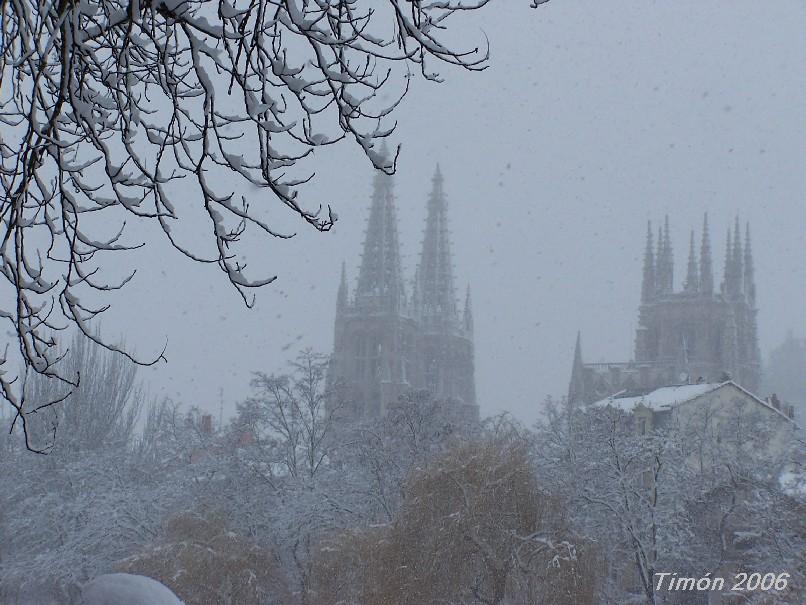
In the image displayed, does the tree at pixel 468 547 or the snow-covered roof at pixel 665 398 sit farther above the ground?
the snow-covered roof at pixel 665 398

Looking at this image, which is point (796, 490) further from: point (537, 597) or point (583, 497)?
point (537, 597)

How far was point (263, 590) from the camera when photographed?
73.7 ft

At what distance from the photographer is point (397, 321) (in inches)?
2913

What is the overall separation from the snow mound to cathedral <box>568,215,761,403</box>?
6184 centimetres

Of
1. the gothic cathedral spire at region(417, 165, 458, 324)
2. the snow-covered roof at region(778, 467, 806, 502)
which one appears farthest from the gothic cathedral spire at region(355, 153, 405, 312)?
the snow-covered roof at region(778, 467, 806, 502)

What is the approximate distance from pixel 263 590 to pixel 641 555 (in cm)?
821

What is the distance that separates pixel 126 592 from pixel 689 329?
68.7m

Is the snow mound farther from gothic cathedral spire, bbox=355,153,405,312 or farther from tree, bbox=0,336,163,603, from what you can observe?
gothic cathedral spire, bbox=355,153,405,312

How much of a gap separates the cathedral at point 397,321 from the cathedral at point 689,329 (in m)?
11.6

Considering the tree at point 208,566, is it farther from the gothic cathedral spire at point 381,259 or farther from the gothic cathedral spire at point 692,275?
the gothic cathedral spire at point 692,275

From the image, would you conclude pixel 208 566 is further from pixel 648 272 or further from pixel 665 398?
pixel 648 272

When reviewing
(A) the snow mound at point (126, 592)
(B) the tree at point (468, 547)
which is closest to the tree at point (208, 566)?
(B) the tree at point (468, 547)

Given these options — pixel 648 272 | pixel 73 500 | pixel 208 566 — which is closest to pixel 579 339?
pixel 648 272

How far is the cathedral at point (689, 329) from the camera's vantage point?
7075 cm
